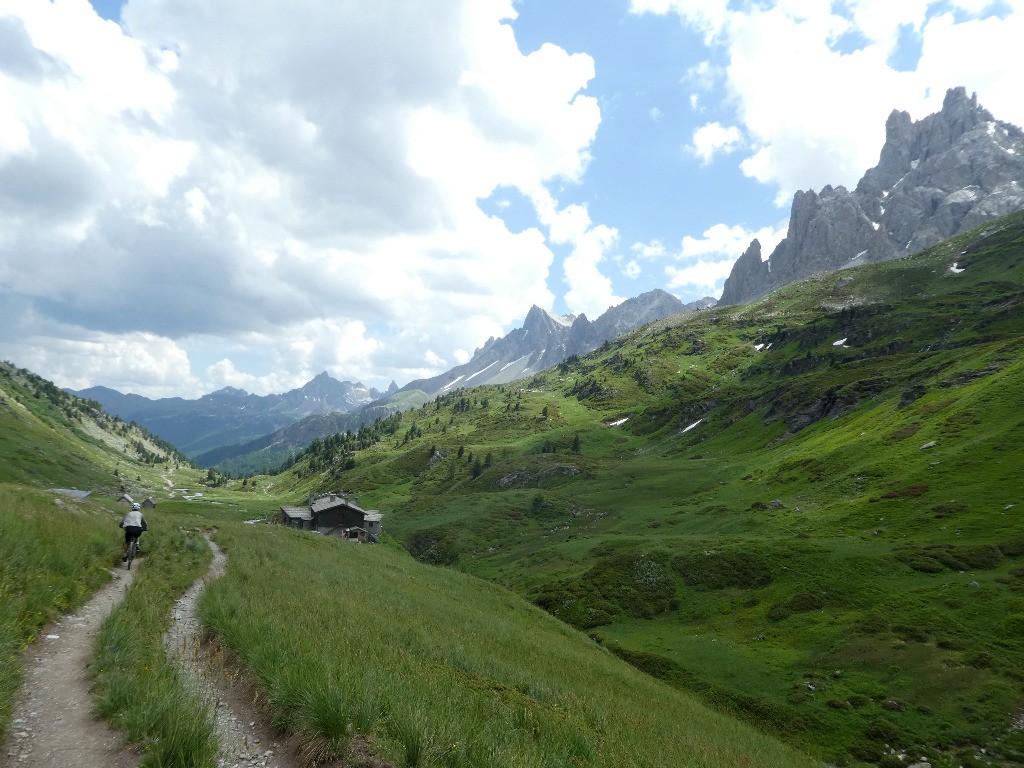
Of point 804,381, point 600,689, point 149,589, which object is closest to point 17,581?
point 149,589

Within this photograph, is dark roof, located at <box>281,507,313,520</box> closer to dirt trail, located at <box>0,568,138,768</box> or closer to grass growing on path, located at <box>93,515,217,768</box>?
grass growing on path, located at <box>93,515,217,768</box>

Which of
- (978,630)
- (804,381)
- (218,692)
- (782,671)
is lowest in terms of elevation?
(782,671)

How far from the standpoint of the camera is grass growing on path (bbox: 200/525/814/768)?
7922mm

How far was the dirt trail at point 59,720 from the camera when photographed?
22.0 ft

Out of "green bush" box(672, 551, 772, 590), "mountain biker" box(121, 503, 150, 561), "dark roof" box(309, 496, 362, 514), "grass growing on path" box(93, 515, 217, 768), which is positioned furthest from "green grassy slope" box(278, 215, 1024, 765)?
"mountain biker" box(121, 503, 150, 561)

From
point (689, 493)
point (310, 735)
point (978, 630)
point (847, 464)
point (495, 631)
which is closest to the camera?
point (310, 735)

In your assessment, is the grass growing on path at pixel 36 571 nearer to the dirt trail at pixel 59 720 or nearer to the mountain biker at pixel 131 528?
the dirt trail at pixel 59 720

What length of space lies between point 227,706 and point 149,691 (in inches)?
65.6

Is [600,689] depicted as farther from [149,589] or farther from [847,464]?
[847,464]

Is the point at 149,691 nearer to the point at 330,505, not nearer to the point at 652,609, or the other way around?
the point at 652,609

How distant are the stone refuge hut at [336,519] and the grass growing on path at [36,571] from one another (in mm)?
80439

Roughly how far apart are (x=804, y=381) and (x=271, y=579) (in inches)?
6245

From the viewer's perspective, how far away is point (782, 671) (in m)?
34.5

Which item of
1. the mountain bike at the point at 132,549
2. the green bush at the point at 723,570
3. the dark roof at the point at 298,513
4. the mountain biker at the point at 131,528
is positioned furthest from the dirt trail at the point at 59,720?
the dark roof at the point at 298,513
